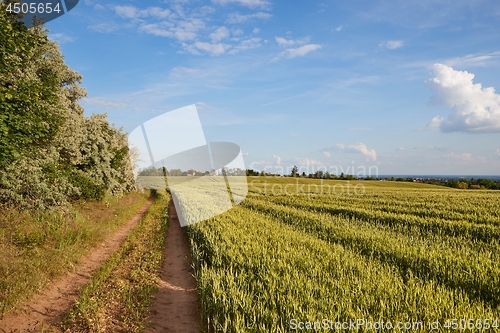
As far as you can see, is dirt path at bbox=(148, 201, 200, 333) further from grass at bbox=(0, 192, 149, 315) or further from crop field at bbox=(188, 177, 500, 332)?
grass at bbox=(0, 192, 149, 315)

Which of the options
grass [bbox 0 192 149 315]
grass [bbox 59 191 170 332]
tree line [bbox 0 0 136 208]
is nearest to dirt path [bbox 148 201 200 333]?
grass [bbox 59 191 170 332]

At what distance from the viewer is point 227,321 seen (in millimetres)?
4648

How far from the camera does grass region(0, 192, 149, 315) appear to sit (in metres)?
7.03

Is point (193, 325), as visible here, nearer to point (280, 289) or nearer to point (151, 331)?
point (151, 331)

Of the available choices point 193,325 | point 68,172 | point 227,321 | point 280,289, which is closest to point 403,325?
point 280,289

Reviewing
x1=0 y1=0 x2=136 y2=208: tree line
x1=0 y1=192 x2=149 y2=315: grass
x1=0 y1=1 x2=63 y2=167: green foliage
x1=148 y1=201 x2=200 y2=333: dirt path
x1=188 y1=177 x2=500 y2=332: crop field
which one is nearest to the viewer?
x1=188 y1=177 x2=500 y2=332: crop field

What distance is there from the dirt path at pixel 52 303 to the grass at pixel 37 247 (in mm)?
221

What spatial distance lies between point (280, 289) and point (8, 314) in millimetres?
5806

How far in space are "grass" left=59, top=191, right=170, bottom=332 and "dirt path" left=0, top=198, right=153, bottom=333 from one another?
1.07 ft

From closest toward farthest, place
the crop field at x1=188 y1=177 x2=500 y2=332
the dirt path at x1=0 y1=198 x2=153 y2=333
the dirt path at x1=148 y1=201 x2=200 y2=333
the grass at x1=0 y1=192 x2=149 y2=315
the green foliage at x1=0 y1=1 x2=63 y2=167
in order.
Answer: the crop field at x1=188 y1=177 x2=500 y2=332 < the dirt path at x1=0 y1=198 x2=153 y2=333 < the dirt path at x1=148 y1=201 x2=200 y2=333 < the grass at x1=0 y1=192 x2=149 y2=315 < the green foliage at x1=0 y1=1 x2=63 y2=167

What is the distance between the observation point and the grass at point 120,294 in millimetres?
5867

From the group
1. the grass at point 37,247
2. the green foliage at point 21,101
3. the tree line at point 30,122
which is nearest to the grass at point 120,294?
the grass at point 37,247

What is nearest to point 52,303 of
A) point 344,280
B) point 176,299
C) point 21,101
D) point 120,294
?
point 120,294

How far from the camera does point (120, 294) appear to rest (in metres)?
7.21
